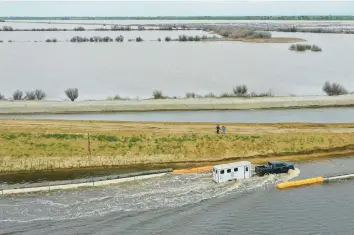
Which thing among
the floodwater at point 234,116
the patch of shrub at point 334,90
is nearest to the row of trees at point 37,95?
the floodwater at point 234,116

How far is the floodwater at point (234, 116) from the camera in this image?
56375 millimetres

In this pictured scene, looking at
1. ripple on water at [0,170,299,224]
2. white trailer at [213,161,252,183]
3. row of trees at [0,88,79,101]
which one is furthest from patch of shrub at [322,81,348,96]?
white trailer at [213,161,252,183]

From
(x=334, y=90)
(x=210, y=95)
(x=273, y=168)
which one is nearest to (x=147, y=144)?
(x=273, y=168)

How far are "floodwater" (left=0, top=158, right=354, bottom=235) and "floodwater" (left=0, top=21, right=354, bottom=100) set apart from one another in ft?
133

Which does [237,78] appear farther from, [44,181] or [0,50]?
[0,50]

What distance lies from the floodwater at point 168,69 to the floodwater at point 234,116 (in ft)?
44.6

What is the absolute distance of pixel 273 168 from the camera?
3800 cm

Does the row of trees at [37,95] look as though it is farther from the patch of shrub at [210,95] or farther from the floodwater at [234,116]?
the patch of shrub at [210,95]

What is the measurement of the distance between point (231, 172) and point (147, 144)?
9.34 metres

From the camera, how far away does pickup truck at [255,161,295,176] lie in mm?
37875

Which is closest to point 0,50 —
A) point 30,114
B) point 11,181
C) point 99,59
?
point 99,59

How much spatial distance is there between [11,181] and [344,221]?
23077 millimetres

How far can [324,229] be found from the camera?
95.0 feet

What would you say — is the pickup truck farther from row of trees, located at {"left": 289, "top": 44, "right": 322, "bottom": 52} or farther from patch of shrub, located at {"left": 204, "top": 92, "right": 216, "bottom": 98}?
row of trees, located at {"left": 289, "top": 44, "right": 322, "bottom": 52}
